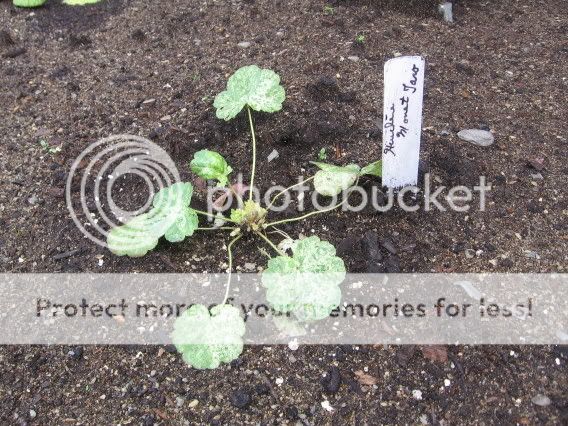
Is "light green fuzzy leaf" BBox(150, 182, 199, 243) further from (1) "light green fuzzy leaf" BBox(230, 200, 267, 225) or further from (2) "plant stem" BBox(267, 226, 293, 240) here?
(2) "plant stem" BBox(267, 226, 293, 240)

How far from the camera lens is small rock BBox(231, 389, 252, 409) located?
4.80ft

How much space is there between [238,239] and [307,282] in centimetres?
39

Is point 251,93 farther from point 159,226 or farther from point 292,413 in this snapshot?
point 292,413

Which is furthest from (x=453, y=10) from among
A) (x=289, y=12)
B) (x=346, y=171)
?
(x=346, y=171)

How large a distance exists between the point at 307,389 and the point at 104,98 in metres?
1.59

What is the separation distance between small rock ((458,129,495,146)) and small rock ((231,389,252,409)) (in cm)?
127

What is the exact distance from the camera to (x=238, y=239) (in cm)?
185

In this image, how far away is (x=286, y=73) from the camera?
96.8 inches

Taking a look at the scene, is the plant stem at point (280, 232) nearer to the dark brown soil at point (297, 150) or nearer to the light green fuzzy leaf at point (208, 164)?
the dark brown soil at point (297, 150)

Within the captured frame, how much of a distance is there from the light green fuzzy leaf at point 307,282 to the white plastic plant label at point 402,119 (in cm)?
41

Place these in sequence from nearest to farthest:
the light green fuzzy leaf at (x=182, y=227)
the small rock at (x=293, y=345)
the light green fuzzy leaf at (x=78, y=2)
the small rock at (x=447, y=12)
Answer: the small rock at (x=293, y=345), the light green fuzzy leaf at (x=182, y=227), the small rock at (x=447, y=12), the light green fuzzy leaf at (x=78, y=2)

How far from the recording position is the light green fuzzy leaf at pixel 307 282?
4.99 feet

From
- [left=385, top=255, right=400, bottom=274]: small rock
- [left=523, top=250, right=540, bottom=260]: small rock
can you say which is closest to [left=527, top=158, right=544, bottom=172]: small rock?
[left=523, top=250, right=540, bottom=260]: small rock

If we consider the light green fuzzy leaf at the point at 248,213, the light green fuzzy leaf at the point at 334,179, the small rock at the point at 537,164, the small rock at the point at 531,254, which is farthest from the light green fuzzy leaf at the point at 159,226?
the small rock at the point at 537,164
